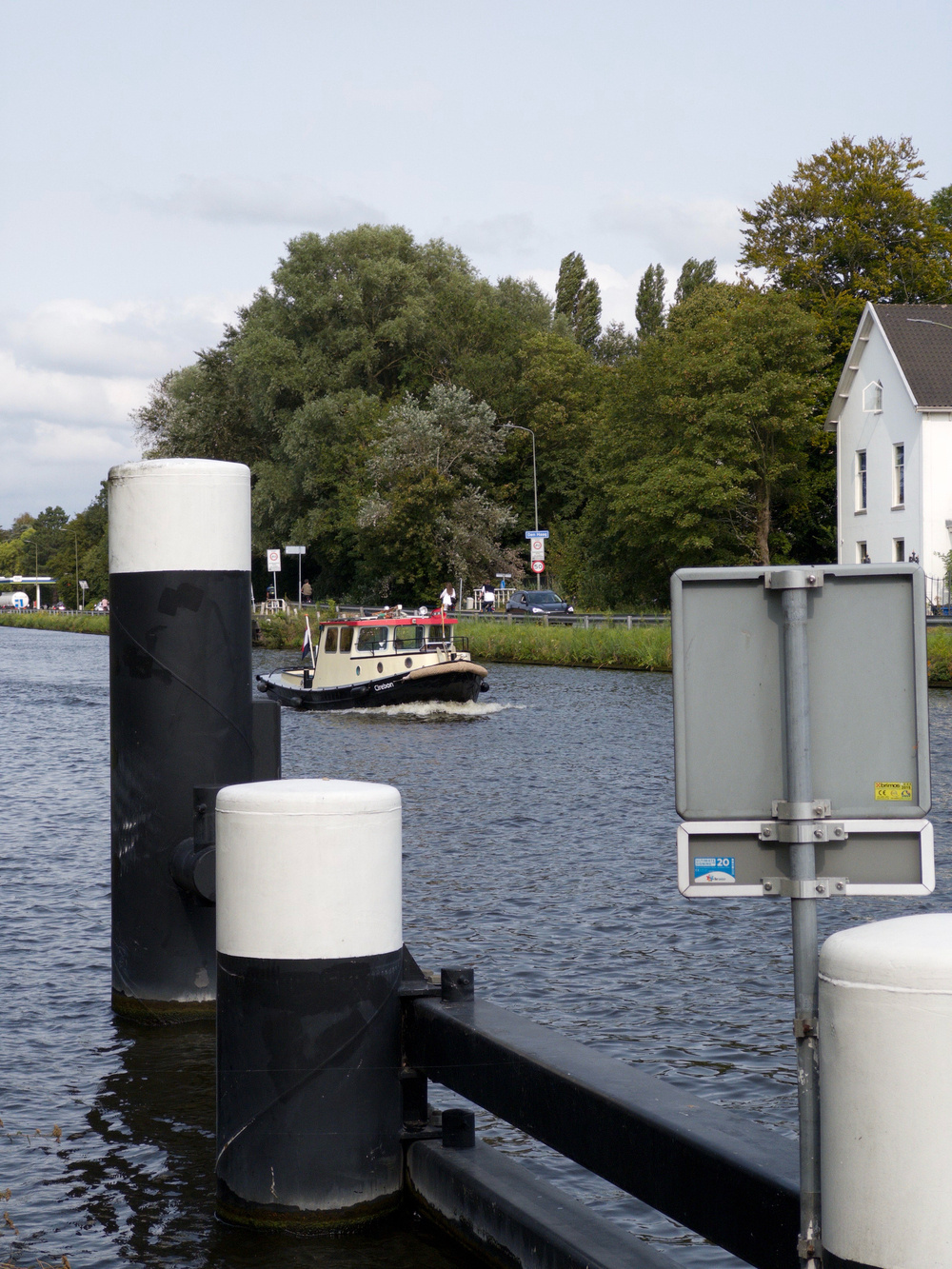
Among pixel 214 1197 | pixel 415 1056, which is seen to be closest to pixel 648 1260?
pixel 415 1056

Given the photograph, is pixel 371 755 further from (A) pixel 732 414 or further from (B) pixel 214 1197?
(A) pixel 732 414

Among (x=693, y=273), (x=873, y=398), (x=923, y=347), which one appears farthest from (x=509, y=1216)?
(x=693, y=273)

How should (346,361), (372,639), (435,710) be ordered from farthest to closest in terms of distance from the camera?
1. (346,361)
2. (372,639)
3. (435,710)

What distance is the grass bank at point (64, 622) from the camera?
104375 millimetres

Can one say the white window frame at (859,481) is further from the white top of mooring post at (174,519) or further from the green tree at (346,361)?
the white top of mooring post at (174,519)

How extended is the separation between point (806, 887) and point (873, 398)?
167 ft

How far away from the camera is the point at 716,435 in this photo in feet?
179

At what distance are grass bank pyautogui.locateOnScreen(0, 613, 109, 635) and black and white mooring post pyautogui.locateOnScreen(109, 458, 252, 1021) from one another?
9281 centimetres

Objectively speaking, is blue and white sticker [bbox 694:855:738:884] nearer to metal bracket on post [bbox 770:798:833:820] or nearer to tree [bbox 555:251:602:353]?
metal bracket on post [bbox 770:798:833:820]

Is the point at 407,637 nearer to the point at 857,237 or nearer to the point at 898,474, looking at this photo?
the point at 898,474

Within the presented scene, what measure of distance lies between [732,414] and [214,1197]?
50497 millimetres

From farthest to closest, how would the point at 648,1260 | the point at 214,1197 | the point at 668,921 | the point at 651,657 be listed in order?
the point at 651,657 < the point at 668,921 < the point at 214,1197 < the point at 648,1260

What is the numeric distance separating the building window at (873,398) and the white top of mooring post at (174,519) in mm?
47346

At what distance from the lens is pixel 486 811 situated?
17.5 meters
